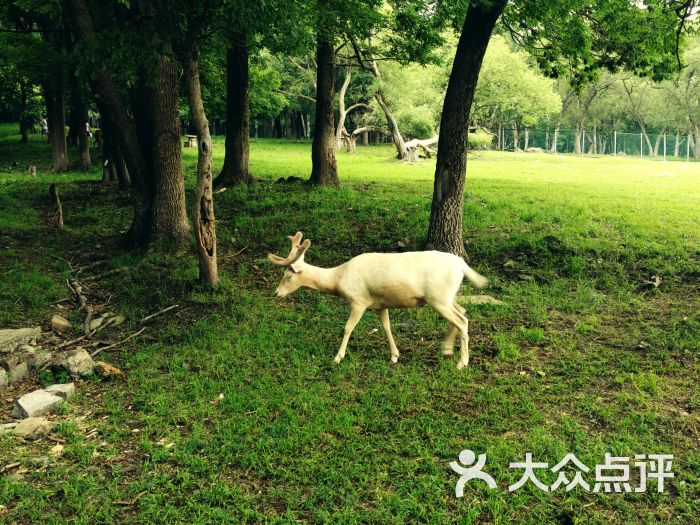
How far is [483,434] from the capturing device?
17.7 feet

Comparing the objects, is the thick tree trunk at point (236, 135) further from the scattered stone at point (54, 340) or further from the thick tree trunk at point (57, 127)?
the thick tree trunk at point (57, 127)

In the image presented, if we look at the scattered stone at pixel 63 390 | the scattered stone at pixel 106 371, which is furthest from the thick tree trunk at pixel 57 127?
the scattered stone at pixel 63 390

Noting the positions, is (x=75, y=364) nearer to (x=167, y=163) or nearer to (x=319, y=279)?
(x=319, y=279)

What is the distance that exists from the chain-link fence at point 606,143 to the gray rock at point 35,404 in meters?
50.3

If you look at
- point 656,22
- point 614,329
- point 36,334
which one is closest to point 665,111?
point 656,22

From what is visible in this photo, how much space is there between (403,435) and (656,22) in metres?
9.72

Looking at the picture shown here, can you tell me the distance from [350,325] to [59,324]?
4137mm

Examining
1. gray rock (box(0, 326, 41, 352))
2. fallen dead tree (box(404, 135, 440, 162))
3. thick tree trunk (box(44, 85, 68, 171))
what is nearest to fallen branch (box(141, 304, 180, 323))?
gray rock (box(0, 326, 41, 352))

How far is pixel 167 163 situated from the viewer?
11250mm

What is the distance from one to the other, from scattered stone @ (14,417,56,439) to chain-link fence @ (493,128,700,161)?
50671 millimetres

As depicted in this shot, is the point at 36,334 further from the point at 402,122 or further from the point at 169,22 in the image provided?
the point at 402,122

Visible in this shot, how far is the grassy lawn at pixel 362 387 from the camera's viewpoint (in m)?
4.54

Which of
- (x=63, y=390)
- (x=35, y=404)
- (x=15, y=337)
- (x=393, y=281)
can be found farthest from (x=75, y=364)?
(x=393, y=281)

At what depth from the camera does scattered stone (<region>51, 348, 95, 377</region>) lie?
6.79 metres
